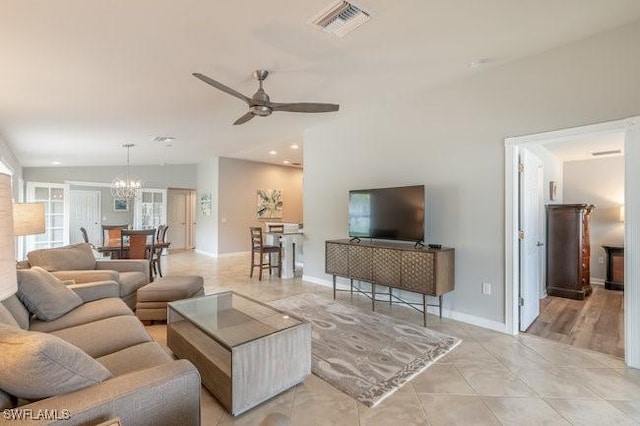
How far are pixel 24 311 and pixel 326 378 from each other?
2275 millimetres

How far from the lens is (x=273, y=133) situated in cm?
615

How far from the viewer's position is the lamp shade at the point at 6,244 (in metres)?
0.93

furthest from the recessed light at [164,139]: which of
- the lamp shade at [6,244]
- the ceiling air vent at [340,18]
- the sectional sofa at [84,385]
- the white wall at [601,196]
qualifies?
the white wall at [601,196]

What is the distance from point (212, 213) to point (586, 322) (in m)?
8.27

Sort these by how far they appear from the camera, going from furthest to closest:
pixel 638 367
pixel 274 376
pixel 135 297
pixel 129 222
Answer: pixel 129 222 < pixel 135 297 < pixel 638 367 < pixel 274 376

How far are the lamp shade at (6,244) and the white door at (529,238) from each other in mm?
3951

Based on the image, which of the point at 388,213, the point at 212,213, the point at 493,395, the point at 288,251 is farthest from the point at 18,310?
the point at 212,213

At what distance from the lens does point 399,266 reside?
12.2 ft

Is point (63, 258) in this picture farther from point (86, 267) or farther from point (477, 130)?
point (477, 130)

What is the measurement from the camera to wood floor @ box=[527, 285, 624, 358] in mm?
3080

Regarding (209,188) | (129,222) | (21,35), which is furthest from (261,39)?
(129,222)

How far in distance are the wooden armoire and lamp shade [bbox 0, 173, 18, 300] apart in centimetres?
594

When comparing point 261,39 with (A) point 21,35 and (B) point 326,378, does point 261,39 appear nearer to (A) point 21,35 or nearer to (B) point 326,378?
(A) point 21,35

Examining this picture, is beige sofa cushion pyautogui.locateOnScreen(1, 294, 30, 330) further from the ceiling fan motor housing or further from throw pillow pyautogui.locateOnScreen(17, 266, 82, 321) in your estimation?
the ceiling fan motor housing
